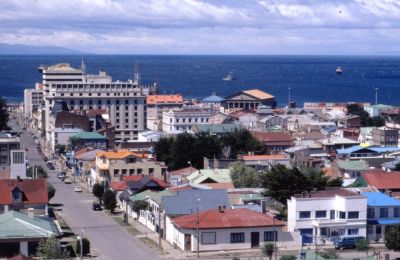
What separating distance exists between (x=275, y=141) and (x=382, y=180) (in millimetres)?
24521

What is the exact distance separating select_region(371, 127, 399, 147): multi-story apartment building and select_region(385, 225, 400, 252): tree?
35.5 metres

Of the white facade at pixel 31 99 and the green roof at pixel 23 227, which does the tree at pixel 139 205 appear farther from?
the white facade at pixel 31 99

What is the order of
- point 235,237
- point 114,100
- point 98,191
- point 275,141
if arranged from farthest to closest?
point 114,100, point 275,141, point 98,191, point 235,237

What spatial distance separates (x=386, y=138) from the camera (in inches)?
2800

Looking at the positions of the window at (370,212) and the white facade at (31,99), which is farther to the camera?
the white facade at (31,99)

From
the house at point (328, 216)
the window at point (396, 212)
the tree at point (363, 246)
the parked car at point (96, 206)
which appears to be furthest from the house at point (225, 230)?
the parked car at point (96, 206)

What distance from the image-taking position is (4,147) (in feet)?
180

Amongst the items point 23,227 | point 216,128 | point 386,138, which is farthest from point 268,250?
point 216,128

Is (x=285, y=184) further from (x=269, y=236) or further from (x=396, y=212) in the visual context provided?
(x=269, y=236)

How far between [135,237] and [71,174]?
2528 centimetres

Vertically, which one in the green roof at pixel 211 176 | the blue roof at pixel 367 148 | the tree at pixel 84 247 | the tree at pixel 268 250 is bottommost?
the tree at pixel 84 247

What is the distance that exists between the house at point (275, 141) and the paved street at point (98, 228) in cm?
1790

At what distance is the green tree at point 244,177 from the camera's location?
49.3m

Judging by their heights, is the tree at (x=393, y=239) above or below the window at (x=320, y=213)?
below
